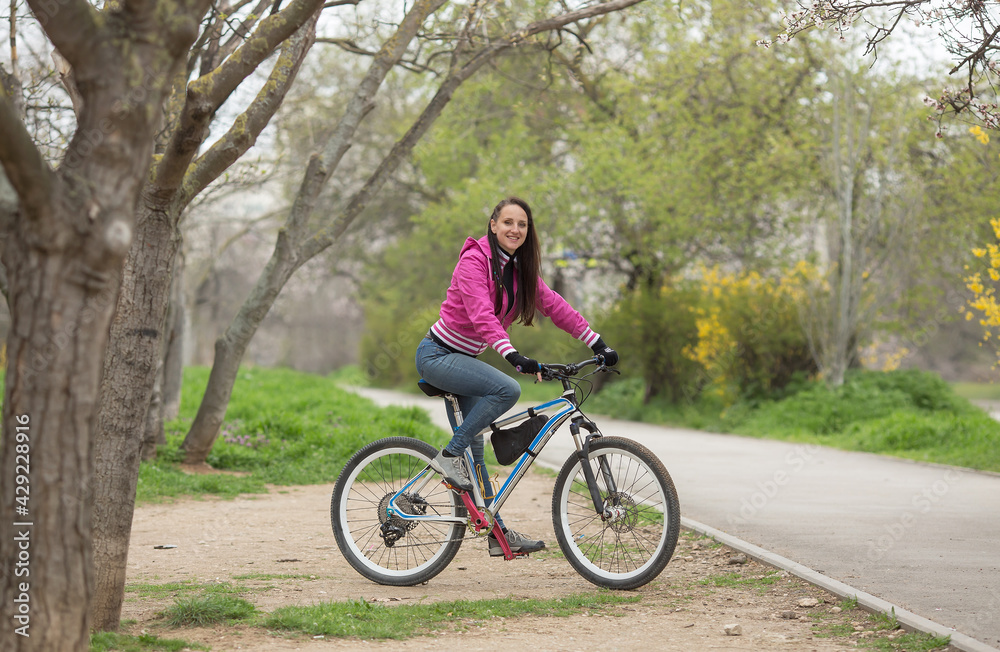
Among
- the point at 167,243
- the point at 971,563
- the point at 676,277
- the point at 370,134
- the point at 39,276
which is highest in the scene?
the point at 370,134

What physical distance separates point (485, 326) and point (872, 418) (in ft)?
37.4

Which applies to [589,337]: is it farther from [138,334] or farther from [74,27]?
[74,27]

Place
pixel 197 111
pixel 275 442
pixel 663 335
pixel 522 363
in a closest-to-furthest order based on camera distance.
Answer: pixel 197 111
pixel 522 363
pixel 275 442
pixel 663 335

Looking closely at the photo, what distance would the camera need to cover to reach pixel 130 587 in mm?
5531

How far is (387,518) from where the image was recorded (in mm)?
5836

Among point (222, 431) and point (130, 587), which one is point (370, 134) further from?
point (130, 587)

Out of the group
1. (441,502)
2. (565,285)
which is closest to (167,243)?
(441,502)

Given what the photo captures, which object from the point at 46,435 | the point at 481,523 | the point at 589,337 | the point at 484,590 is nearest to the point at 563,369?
the point at 589,337

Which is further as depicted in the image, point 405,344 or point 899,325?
point 405,344

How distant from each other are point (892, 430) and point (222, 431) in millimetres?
8523

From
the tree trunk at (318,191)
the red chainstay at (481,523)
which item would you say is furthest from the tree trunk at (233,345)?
the red chainstay at (481,523)

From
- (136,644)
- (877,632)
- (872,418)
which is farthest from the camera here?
(872,418)

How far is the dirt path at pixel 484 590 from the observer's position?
176 inches

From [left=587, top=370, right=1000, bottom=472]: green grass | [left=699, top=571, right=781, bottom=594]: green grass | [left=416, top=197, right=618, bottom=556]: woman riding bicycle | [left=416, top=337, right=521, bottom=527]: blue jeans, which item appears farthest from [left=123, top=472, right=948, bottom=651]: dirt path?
[left=587, top=370, right=1000, bottom=472]: green grass
